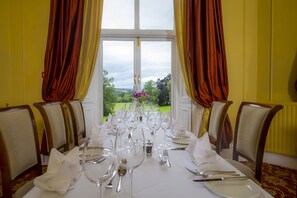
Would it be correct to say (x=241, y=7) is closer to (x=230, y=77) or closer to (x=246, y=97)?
(x=230, y=77)

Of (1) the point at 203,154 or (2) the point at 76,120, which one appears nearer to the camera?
(1) the point at 203,154

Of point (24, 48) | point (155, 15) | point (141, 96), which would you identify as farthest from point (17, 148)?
point (155, 15)

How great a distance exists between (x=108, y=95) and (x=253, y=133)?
8.86ft

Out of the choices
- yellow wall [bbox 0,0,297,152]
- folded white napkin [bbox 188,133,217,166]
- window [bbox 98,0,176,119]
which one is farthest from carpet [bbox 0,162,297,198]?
window [bbox 98,0,176,119]

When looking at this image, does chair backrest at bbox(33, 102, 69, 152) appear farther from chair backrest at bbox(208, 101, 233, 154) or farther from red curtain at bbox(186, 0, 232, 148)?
red curtain at bbox(186, 0, 232, 148)

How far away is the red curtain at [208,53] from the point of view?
3.29m

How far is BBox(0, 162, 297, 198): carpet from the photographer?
237 centimetres

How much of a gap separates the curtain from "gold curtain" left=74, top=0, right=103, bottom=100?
1.26 meters

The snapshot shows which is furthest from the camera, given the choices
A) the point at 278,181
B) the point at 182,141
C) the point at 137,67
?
the point at 137,67

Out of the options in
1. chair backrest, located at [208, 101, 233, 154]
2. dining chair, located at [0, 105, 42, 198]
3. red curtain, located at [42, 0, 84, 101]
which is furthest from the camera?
red curtain, located at [42, 0, 84, 101]

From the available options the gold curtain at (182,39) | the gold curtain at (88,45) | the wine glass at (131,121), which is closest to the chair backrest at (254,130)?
the wine glass at (131,121)

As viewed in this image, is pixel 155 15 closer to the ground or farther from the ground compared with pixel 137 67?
farther from the ground

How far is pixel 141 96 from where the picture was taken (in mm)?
3195

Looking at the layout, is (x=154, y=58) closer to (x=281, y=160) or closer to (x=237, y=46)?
(x=237, y=46)
